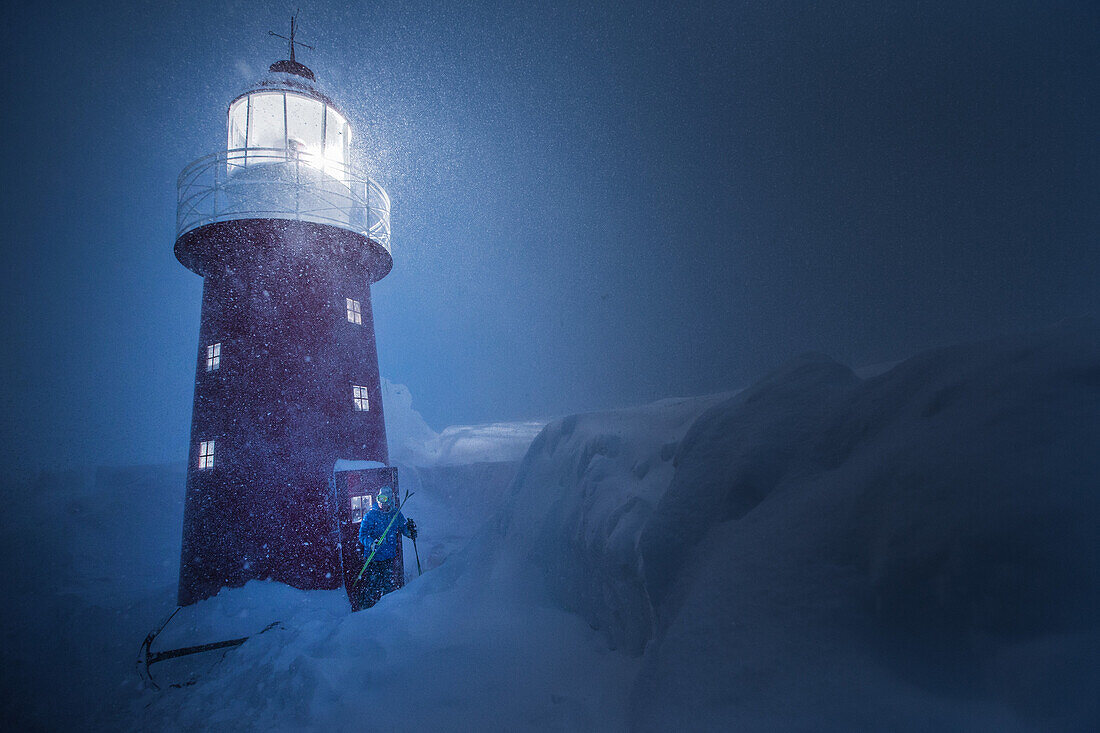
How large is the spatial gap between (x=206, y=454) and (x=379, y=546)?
4.58 meters

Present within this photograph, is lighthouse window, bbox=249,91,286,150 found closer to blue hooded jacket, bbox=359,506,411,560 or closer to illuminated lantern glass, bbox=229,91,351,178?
illuminated lantern glass, bbox=229,91,351,178

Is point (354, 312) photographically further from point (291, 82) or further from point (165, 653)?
point (165, 653)

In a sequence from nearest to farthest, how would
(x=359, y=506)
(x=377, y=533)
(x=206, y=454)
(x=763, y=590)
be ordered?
(x=763, y=590) → (x=377, y=533) → (x=206, y=454) → (x=359, y=506)

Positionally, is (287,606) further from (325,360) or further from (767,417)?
(767,417)

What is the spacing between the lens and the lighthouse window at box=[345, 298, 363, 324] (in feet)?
38.9

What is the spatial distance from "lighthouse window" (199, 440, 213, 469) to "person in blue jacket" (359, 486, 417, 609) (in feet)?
12.3

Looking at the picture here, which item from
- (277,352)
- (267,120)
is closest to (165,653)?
(277,352)

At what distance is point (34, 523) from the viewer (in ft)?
61.6

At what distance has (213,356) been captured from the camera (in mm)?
10727

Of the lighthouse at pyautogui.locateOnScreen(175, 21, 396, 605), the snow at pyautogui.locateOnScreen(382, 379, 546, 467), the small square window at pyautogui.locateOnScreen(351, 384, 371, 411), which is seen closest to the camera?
the lighthouse at pyautogui.locateOnScreen(175, 21, 396, 605)

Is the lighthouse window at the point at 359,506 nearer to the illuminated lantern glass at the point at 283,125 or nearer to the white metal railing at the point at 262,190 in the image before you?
the white metal railing at the point at 262,190

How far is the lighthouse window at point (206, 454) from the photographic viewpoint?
10.2 m

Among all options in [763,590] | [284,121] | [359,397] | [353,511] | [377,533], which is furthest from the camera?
[359,397]

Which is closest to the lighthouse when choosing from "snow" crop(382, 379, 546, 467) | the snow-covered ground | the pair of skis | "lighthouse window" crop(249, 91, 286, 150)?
"lighthouse window" crop(249, 91, 286, 150)
